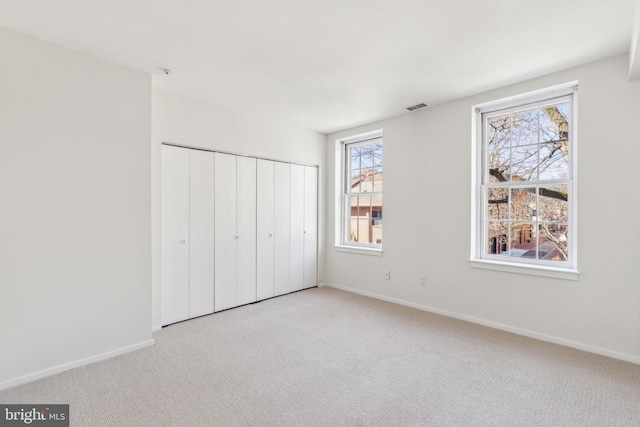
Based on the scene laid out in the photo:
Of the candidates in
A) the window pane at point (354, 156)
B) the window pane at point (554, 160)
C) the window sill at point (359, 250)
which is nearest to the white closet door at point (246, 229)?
the window sill at point (359, 250)

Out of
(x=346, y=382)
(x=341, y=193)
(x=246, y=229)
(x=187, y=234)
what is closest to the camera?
(x=346, y=382)

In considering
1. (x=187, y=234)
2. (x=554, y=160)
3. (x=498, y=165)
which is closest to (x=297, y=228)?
(x=187, y=234)

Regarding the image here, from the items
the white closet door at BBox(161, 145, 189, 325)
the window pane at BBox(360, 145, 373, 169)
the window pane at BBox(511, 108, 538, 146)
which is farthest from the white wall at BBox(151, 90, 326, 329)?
the window pane at BBox(511, 108, 538, 146)

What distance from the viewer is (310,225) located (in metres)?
5.12

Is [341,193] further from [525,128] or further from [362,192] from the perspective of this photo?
[525,128]

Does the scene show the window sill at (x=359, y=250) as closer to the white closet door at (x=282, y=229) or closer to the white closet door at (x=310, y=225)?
the white closet door at (x=310, y=225)

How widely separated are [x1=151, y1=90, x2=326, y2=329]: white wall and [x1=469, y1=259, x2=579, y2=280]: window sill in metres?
2.51

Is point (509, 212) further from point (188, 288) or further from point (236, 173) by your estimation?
point (188, 288)

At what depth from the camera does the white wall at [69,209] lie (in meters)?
2.32

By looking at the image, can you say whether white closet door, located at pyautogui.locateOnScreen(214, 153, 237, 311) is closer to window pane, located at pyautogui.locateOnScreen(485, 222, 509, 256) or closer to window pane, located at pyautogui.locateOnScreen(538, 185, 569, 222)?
window pane, located at pyautogui.locateOnScreen(485, 222, 509, 256)

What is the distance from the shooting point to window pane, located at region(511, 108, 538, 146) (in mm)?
3291

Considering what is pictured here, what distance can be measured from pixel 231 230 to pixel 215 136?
1.18 m

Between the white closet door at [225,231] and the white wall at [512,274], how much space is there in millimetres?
1850

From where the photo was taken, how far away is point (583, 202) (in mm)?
2863
